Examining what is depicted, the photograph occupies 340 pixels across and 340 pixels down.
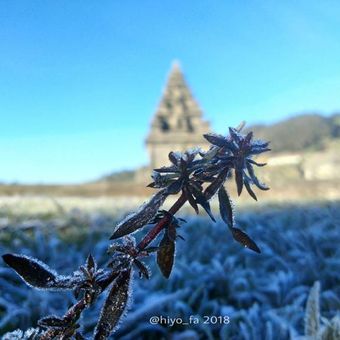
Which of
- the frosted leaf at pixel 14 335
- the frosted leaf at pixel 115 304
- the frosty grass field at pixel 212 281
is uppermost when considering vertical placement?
the frosted leaf at pixel 115 304

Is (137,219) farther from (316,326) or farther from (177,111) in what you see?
(177,111)

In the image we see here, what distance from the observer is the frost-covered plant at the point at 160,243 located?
53cm

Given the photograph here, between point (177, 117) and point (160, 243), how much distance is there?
82.2 feet

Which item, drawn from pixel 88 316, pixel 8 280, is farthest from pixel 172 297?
pixel 8 280

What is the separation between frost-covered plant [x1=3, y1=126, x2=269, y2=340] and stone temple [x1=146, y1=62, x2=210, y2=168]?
2314cm

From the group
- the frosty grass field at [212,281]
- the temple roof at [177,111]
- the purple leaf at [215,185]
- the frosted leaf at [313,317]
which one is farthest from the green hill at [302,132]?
the purple leaf at [215,185]

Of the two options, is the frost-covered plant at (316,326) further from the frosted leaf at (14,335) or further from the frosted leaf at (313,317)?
the frosted leaf at (14,335)

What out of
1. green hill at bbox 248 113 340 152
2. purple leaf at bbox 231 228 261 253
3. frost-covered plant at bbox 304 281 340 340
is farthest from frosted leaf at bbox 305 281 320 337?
green hill at bbox 248 113 340 152

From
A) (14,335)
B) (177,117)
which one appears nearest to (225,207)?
(14,335)

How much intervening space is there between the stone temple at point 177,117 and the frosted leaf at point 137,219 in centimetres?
2319

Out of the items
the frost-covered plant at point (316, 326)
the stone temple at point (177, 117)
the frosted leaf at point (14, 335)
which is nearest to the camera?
the frosted leaf at point (14, 335)

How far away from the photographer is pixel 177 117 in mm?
25484

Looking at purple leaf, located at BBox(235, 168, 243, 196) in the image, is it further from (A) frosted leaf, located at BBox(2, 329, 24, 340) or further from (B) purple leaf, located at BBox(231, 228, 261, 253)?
(A) frosted leaf, located at BBox(2, 329, 24, 340)

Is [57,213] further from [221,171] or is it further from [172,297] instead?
[221,171]
